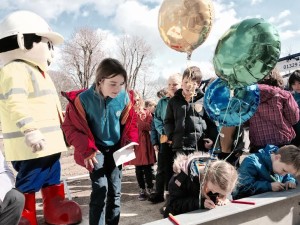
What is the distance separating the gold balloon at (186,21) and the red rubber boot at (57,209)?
1.54 m

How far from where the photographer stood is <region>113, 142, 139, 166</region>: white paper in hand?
238 cm

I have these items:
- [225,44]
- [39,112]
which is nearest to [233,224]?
[225,44]

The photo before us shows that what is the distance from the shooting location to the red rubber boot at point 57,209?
262 cm

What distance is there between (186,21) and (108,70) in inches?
26.2

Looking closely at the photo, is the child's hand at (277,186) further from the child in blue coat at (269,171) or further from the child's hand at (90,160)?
the child's hand at (90,160)

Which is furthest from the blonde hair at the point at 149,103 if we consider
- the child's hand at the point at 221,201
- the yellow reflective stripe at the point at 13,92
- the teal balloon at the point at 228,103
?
the child's hand at the point at 221,201

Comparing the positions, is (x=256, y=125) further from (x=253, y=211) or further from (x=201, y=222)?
(x=201, y=222)

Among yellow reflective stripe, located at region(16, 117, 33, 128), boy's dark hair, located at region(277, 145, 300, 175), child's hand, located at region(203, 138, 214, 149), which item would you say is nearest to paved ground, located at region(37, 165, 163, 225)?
child's hand, located at region(203, 138, 214, 149)

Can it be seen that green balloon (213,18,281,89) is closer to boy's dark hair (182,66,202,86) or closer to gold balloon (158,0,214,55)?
gold balloon (158,0,214,55)

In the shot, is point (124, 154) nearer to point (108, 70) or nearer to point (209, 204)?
point (108, 70)

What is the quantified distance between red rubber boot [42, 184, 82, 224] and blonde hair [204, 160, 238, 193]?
1.18 meters

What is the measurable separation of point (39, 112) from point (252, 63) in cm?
157

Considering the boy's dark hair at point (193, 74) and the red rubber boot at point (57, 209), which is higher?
the boy's dark hair at point (193, 74)

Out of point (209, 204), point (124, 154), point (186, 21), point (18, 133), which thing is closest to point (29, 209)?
point (18, 133)
